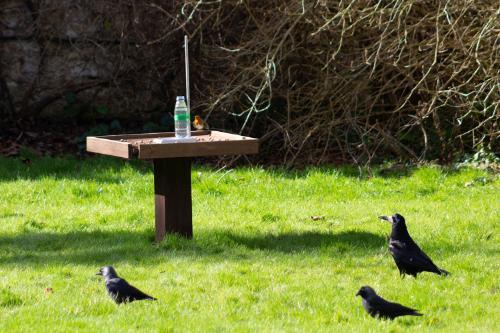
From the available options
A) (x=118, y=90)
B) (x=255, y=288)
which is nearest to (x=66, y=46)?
(x=118, y=90)

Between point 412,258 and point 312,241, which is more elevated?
point 412,258

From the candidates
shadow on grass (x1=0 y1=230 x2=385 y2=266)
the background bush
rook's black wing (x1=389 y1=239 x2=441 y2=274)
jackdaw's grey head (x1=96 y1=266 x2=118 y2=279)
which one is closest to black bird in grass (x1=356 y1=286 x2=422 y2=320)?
rook's black wing (x1=389 y1=239 x2=441 y2=274)

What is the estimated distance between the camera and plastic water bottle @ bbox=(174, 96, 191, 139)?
24.5 feet

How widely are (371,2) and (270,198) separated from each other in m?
2.77

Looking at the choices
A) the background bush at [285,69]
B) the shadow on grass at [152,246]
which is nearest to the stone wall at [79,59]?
the background bush at [285,69]

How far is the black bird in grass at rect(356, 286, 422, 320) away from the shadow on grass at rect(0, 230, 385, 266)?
173cm

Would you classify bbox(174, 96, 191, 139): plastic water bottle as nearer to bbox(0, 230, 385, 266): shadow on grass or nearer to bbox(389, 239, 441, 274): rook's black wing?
bbox(0, 230, 385, 266): shadow on grass

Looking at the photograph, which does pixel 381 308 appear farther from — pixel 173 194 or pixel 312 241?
pixel 173 194

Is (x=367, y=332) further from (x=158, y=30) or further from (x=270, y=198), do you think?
(x=158, y=30)

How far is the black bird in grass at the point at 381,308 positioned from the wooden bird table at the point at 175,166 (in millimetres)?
2196

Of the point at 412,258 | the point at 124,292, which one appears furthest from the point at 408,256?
the point at 124,292

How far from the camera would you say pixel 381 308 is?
17.7 ft

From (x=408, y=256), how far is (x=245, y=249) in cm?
153

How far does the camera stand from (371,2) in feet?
35.6
